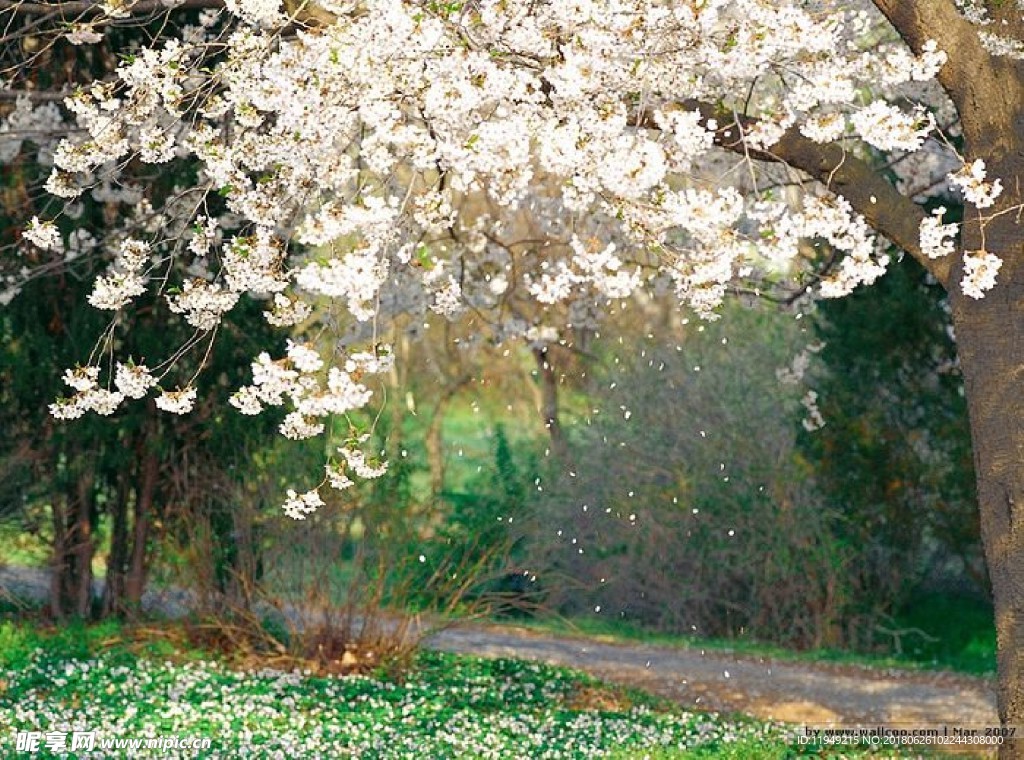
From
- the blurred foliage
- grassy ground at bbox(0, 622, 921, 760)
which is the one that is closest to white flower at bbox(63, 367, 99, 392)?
grassy ground at bbox(0, 622, 921, 760)

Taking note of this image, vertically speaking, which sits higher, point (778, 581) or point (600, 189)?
point (600, 189)

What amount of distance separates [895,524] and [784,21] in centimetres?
730

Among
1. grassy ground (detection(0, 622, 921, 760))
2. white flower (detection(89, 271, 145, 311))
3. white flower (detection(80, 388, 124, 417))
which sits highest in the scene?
white flower (detection(89, 271, 145, 311))

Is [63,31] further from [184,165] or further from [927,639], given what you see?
[927,639]

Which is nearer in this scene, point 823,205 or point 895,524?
point 823,205

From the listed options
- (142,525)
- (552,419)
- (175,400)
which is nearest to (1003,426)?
(175,400)

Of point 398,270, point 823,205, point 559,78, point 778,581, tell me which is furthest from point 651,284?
point 778,581

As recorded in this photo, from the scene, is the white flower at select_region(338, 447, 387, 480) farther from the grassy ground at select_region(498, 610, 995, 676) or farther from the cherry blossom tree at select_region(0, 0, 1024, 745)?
the grassy ground at select_region(498, 610, 995, 676)

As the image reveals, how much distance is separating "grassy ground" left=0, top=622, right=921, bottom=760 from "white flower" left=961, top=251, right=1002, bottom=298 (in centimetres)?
240

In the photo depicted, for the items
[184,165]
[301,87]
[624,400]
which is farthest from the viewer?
[624,400]

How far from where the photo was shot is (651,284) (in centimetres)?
845

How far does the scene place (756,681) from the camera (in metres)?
10.1

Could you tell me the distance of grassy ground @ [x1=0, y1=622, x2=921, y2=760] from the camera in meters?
6.83

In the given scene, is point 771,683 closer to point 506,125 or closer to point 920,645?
point 920,645
